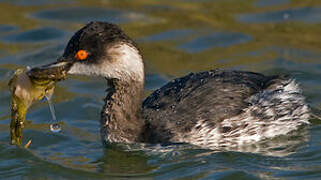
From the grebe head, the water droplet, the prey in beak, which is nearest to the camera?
the prey in beak

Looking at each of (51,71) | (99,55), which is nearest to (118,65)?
(99,55)

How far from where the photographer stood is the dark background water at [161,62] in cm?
871

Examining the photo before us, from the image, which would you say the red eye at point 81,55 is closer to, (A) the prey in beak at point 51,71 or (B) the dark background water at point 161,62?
(A) the prey in beak at point 51,71

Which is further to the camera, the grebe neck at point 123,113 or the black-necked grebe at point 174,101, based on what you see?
the grebe neck at point 123,113

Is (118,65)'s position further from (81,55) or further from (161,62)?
(161,62)

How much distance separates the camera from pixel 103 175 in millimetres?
8516

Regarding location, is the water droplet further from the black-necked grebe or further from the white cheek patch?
the white cheek patch

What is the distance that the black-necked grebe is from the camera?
28.6 ft

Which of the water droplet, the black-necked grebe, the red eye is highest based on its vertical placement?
the red eye

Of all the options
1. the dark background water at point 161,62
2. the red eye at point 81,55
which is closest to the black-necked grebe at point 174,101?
the red eye at point 81,55

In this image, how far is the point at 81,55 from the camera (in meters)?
8.69

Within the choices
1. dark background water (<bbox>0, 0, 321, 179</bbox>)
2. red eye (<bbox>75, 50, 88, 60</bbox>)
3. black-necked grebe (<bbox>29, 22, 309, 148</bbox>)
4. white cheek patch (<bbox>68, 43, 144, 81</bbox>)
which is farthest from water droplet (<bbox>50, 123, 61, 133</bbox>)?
red eye (<bbox>75, 50, 88, 60</bbox>)

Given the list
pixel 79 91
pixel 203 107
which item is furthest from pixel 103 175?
pixel 79 91

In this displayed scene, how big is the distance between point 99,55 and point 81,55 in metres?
0.21
